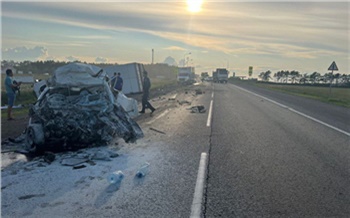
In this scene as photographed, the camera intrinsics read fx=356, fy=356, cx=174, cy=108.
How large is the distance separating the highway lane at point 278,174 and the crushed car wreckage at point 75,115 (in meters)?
2.63

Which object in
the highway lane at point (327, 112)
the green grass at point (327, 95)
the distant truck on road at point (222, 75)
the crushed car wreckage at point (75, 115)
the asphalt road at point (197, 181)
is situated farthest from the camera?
the distant truck on road at point (222, 75)

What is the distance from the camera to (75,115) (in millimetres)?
8836

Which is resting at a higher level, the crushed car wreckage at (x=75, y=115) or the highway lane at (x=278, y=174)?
the crushed car wreckage at (x=75, y=115)

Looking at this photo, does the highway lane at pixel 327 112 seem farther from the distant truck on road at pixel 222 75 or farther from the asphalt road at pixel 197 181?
the distant truck on road at pixel 222 75

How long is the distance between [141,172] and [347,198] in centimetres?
322

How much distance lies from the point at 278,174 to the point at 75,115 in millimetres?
5095

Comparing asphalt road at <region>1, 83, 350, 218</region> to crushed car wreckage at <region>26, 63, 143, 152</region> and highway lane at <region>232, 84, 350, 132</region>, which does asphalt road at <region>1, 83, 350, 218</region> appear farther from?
highway lane at <region>232, 84, 350, 132</region>

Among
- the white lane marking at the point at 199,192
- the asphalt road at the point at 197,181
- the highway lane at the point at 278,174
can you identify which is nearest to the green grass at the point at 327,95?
the highway lane at the point at 278,174

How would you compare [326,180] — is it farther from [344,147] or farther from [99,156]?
[99,156]

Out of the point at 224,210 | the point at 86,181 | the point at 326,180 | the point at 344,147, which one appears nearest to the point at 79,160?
the point at 86,181

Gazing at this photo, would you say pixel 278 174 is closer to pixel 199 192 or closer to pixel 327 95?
pixel 199 192

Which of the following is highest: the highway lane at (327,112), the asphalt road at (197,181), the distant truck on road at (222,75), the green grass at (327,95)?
the distant truck on road at (222,75)

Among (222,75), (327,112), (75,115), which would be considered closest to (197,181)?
(75,115)

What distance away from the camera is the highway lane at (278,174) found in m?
4.73
